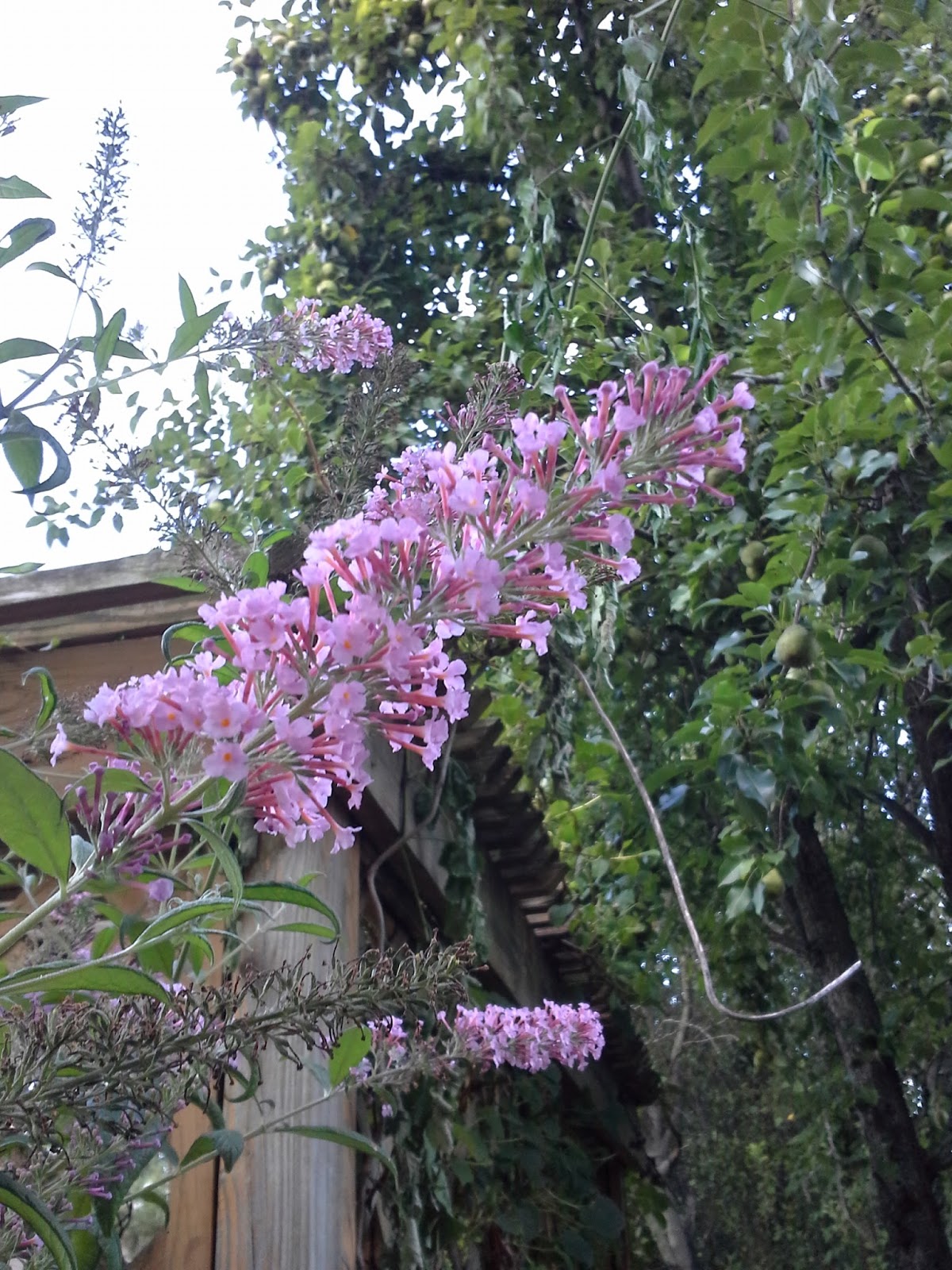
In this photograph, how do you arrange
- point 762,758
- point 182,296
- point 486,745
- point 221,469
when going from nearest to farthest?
point 182,296 < point 486,745 < point 762,758 < point 221,469

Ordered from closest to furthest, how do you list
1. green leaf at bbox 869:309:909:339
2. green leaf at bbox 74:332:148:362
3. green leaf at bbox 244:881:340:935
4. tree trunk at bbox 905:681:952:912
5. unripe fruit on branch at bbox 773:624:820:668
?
green leaf at bbox 244:881:340:935 < green leaf at bbox 74:332:148:362 < green leaf at bbox 869:309:909:339 < unripe fruit on branch at bbox 773:624:820:668 < tree trunk at bbox 905:681:952:912

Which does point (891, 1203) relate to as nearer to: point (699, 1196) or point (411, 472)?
point (411, 472)

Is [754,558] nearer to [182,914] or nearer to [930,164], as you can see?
[930,164]

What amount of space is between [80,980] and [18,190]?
65 cm

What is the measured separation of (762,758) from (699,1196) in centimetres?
1063

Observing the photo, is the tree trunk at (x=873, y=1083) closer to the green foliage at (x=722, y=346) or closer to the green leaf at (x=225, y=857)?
the green foliage at (x=722, y=346)

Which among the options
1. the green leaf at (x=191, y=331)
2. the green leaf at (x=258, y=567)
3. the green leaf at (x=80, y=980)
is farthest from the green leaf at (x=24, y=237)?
the green leaf at (x=80, y=980)

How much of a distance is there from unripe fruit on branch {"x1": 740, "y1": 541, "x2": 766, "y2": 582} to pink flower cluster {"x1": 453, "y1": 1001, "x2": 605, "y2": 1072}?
177cm

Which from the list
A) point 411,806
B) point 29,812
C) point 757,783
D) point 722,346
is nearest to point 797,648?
point 757,783

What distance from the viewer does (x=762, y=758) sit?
258cm

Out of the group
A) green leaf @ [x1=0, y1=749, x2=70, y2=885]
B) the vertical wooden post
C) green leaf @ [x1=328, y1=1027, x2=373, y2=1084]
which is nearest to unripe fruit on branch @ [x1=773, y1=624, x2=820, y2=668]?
the vertical wooden post

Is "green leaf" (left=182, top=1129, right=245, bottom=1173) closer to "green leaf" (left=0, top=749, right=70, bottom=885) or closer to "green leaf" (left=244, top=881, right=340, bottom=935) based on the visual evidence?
"green leaf" (left=244, top=881, right=340, bottom=935)

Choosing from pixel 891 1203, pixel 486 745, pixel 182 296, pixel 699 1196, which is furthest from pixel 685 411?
pixel 699 1196

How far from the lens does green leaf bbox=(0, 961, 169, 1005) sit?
27.5 inches
